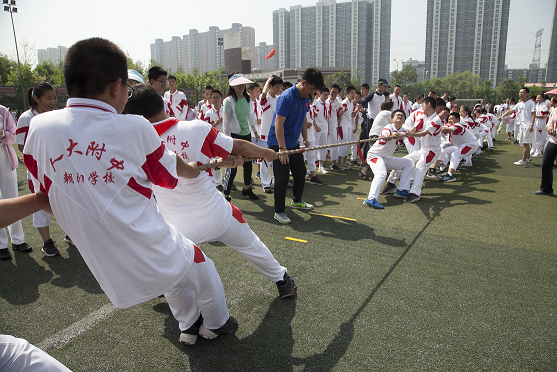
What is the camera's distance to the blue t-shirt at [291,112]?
4621mm

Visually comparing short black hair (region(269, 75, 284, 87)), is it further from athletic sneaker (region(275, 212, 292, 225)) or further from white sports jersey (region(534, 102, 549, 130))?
white sports jersey (region(534, 102, 549, 130))

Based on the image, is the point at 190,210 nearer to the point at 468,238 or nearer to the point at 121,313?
the point at 121,313

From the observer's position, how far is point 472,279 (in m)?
3.30

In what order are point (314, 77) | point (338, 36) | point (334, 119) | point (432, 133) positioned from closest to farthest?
1. point (314, 77)
2. point (432, 133)
3. point (334, 119)
4. point (338, 36)

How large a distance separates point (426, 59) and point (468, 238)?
122m

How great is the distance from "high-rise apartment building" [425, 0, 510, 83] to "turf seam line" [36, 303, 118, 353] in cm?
11935

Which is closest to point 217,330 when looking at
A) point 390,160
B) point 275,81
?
point 390,160

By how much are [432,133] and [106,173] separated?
615 cm

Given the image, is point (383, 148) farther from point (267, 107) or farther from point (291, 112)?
point (267, 107)

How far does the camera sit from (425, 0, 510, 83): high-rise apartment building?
96.2 metres

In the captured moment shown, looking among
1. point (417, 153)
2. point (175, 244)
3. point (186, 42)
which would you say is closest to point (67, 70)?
point (175, 244)

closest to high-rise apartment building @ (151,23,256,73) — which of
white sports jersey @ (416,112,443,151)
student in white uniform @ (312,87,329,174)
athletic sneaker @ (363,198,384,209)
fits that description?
student in white uniform @ (312,87,329,174)

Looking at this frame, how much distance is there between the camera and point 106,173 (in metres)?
1.38

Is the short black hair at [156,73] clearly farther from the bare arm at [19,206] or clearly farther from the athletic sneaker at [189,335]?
the bare arm at [19,206]
